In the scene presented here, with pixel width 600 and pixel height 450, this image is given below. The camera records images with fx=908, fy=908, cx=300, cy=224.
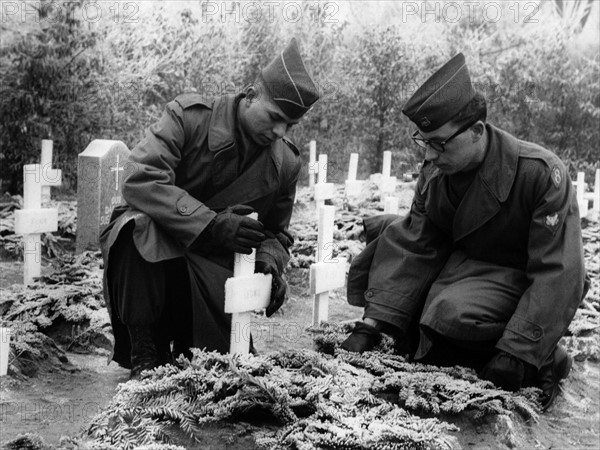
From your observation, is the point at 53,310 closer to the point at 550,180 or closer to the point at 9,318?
the point at 9,318

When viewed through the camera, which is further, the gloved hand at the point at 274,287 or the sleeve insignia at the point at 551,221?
the gloved hand at the point at 274,287

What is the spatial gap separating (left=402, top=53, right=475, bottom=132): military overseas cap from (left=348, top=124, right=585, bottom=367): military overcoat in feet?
0.91

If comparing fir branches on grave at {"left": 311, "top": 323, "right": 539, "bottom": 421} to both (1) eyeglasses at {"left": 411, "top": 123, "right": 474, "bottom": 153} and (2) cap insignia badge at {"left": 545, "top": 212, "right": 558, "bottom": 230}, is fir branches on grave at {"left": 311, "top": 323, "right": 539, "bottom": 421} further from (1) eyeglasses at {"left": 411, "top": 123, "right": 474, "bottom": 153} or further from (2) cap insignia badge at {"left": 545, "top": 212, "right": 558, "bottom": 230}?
(1) eyeglasses at {"left": 411, "top": 123, "right": 474, "bottom": 153}

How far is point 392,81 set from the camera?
12594 mm

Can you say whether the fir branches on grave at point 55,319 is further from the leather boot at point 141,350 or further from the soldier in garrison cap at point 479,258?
the soldier in garrison cap at point 479,258

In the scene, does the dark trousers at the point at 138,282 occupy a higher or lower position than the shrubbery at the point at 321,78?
lower

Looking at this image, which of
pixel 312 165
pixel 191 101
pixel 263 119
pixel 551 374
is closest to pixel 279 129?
pixel 263 119

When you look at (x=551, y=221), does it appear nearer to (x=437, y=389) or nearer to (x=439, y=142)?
(x=439, y=142)

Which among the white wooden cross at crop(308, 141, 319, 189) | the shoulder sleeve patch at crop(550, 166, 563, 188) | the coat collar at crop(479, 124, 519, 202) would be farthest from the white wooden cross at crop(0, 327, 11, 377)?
the white wooden cross at crop(308, 141, 319, 189)

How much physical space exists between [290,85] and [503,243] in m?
1.22

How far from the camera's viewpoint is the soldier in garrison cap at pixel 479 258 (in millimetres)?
3939

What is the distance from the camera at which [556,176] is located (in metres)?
4.03

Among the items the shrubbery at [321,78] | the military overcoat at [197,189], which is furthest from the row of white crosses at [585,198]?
the military overcoat at [197,189]

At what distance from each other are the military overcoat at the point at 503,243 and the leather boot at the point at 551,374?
27 centimetres
